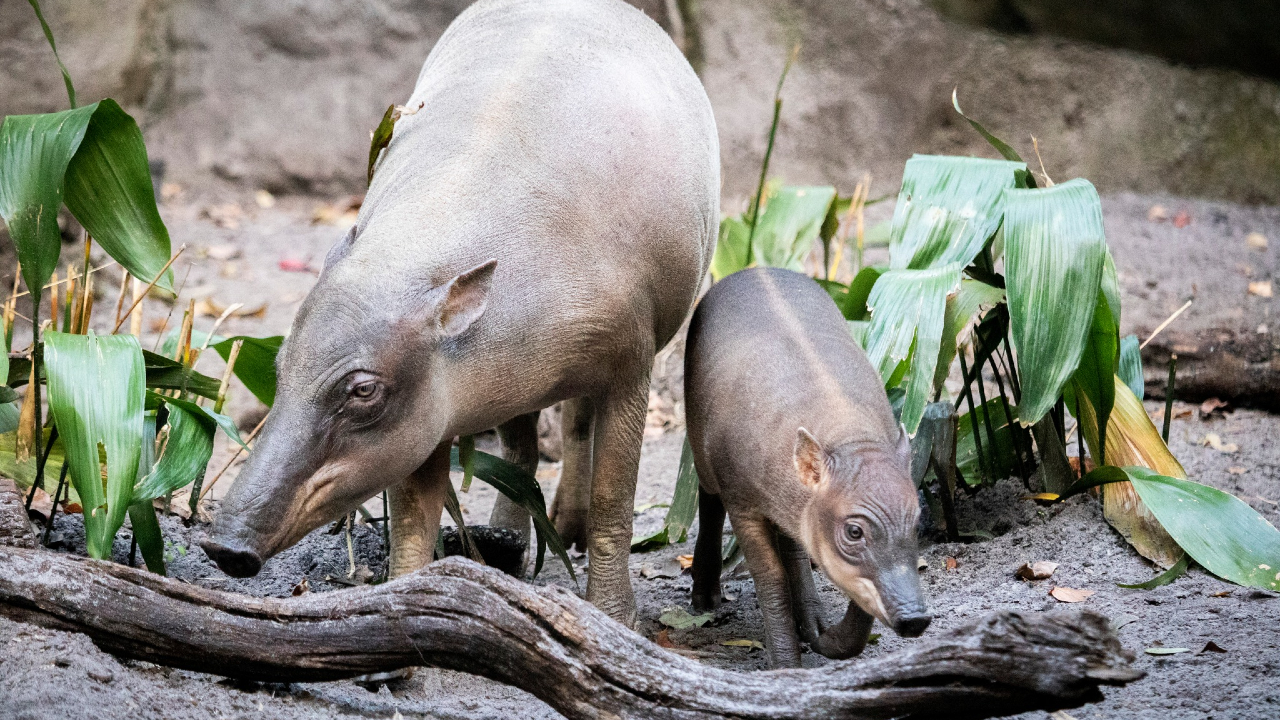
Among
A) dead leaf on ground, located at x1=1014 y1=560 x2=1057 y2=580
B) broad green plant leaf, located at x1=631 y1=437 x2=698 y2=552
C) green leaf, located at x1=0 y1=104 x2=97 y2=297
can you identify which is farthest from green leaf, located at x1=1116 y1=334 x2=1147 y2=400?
green leaf, located at x1=0 y1=104 x2=97 y2=297

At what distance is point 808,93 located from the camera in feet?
28.8

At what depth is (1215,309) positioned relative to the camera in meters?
6.61

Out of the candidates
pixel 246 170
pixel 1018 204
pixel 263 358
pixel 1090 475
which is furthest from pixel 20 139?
pixel 246 170

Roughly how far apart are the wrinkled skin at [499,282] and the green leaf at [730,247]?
161cm

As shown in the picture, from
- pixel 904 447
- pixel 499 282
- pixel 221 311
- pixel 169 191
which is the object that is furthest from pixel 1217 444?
pixel 169 191

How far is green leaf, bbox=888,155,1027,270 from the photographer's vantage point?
401cm

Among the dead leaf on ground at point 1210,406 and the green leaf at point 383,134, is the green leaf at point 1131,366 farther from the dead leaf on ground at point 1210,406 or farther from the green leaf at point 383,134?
the green leaf at point 383,134

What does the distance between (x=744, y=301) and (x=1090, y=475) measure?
1373 mm

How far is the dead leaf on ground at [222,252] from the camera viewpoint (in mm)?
7742

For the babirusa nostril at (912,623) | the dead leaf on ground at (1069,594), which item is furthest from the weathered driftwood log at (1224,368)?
the babirusa nostril at (912,623)

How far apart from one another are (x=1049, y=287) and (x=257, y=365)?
8.64ft

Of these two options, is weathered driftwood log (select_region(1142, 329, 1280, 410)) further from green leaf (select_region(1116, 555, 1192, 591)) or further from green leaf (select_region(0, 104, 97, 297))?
green leaf (select_region(0, 104, 97, 297))

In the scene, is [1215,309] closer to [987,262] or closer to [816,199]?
[816,199]

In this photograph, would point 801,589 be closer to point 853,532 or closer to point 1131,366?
point 853,532
